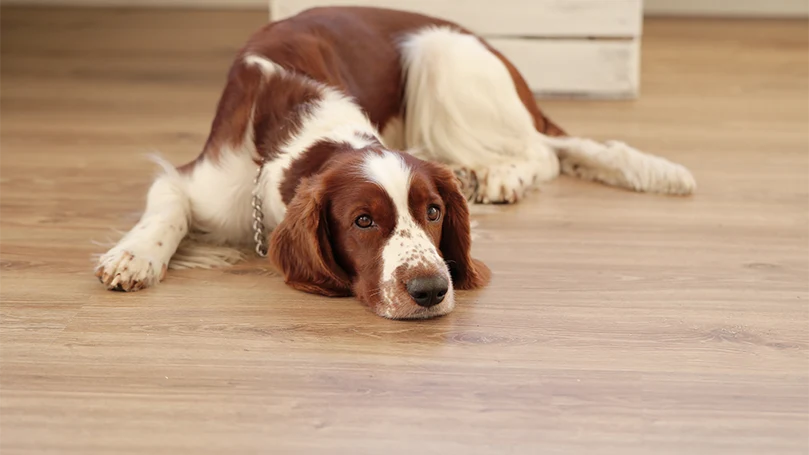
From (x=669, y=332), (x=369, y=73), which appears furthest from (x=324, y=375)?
(x=369, y=73)

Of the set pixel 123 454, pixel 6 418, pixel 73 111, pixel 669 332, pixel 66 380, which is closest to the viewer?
pixel 123 454

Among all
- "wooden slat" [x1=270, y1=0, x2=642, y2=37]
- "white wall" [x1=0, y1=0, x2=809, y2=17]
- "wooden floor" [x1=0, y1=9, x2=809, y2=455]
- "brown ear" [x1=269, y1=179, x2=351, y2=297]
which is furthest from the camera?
"white wall" [x1=0, y1=0, x2=809, y2=17]

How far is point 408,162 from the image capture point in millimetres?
2189

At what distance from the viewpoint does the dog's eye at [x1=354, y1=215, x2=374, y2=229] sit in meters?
2.12

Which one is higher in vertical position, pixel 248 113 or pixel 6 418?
pixel 248 113

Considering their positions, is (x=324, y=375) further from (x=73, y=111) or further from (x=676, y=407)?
(x=73, y=111)

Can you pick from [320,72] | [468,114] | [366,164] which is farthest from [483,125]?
[366,164]

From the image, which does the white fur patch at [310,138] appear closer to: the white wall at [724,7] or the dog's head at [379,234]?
the dog's head at [379,234]

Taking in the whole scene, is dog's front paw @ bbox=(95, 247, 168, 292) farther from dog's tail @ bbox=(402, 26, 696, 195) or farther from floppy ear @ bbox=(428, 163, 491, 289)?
dog's tail @ bbox=(402, 26, 696, 195)

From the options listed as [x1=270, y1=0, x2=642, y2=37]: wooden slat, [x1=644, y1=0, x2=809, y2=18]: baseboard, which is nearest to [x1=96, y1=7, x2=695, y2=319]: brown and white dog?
[x1=270, y1=0, x2=642, y2=37]: wooden slat

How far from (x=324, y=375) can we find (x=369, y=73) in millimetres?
1222

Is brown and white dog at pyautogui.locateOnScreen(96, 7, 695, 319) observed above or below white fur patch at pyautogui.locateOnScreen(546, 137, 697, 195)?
above

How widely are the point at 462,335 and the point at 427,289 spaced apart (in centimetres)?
11

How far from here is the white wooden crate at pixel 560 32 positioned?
13.3 feet
